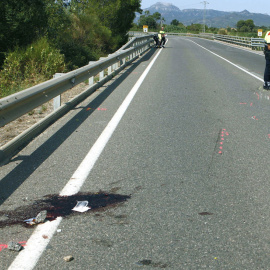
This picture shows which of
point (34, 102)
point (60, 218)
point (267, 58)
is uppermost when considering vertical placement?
point (267, 58)

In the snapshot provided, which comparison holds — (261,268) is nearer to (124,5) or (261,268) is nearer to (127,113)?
(127,113)

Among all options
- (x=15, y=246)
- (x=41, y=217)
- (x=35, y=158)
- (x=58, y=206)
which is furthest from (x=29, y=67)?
(x=15, y=246)

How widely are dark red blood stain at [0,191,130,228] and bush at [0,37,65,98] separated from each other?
26.7 feet

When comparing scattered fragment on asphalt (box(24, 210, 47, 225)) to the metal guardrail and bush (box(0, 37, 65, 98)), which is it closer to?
the metal guardrail

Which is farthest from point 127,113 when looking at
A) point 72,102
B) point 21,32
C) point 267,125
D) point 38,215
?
point 21,32

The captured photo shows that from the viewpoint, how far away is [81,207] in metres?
4.25

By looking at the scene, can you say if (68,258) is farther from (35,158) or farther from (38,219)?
(35,158)

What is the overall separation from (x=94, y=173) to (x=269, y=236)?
2.28m

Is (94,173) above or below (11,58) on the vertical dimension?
below

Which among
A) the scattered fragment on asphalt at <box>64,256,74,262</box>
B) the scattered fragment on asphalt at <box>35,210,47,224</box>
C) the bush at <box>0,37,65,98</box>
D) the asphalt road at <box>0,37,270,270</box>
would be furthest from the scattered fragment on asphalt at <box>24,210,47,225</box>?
the bush at <box>0,37,65,98</box>

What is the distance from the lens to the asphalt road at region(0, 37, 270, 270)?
3389 mm

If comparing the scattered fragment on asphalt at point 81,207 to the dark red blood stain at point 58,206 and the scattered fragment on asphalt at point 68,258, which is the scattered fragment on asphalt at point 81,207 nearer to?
the dark red blood stain at point 58,206

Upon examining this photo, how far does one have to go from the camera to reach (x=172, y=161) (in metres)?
5.73

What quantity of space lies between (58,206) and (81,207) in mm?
230
